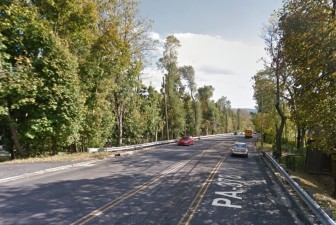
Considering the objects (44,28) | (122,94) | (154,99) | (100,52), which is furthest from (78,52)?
(154,99)

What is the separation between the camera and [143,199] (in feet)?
38.0

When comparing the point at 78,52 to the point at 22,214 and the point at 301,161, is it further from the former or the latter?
the point at 301,161

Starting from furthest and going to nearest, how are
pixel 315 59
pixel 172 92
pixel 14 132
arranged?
pixel 172 92, pixel 14 132, pixel 315 59

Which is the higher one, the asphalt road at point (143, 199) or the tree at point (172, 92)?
the tree at point (172, 92)

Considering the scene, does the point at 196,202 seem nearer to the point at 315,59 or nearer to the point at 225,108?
the point at 315,59

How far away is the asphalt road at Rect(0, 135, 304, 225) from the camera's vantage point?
9.38m

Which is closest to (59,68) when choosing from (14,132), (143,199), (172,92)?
(14,132)

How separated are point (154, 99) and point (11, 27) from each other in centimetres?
4603

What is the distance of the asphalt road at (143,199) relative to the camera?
938 centimetres

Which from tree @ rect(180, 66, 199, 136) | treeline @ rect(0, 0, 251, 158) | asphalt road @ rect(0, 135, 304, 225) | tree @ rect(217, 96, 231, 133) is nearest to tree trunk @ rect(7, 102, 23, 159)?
treeline @ rect(0, 0, 251, 158)

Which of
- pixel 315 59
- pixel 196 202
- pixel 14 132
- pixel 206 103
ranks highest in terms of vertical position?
pixel 206 103

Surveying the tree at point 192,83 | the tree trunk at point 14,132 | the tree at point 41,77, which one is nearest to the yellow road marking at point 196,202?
the tree at point 41,77

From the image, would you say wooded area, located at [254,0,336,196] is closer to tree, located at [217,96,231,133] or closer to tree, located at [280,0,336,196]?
tree, located at [280,0,336,196]

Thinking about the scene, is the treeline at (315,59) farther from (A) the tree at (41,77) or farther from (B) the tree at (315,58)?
(A) the tree at (41,77)
